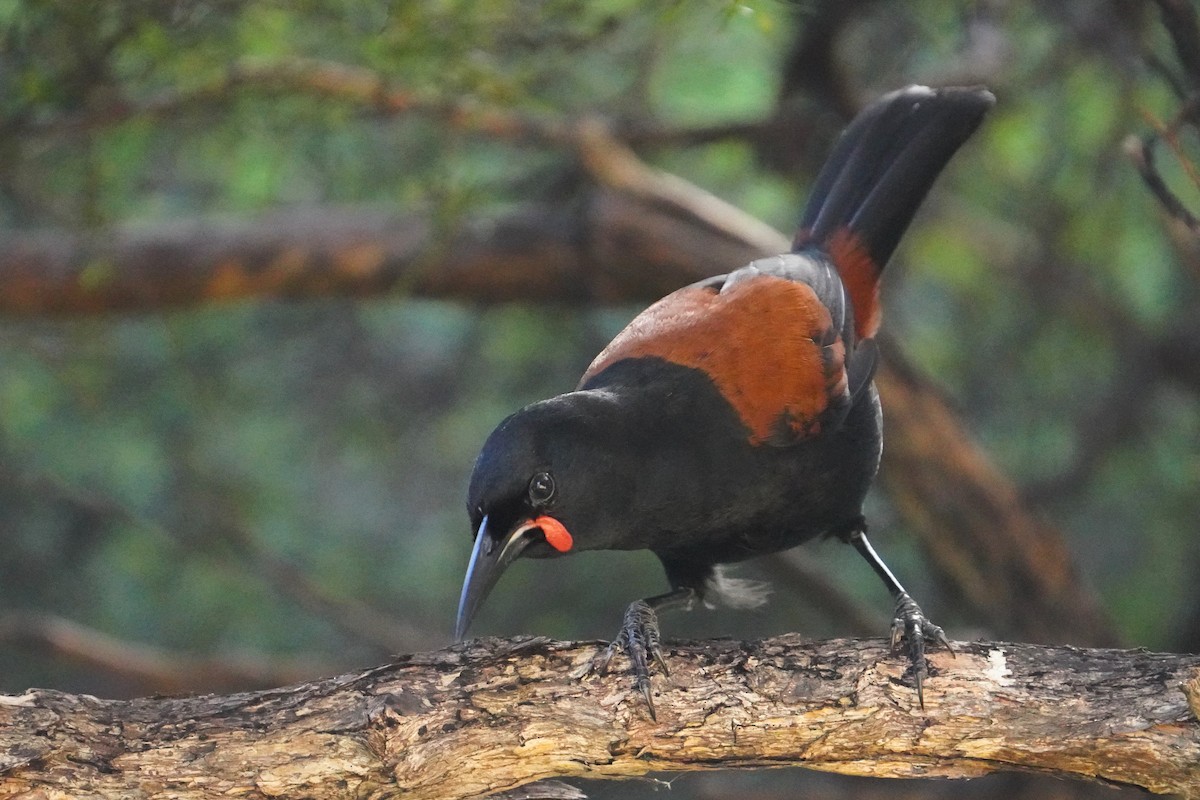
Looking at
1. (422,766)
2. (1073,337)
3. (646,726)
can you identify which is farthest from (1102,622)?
(422,766)

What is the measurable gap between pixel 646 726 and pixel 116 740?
39.4 inches

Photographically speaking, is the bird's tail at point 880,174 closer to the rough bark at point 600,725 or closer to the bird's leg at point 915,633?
the bird's leg at point 915,633

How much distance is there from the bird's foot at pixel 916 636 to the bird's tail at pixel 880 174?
1.17 m

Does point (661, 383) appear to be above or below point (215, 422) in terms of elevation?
below

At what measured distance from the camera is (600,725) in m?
2.61

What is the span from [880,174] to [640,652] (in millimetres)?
1859

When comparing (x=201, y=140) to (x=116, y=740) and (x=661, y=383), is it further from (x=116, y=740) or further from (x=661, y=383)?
(x=116, y=740)

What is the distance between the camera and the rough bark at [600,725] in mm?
2479

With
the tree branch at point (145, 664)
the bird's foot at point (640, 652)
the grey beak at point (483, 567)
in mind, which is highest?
the tree branch at point (145, 664)

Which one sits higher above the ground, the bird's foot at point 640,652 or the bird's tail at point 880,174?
the bird's tail at point 880,174

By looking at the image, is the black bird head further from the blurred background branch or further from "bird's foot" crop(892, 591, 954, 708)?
the blurred background branch

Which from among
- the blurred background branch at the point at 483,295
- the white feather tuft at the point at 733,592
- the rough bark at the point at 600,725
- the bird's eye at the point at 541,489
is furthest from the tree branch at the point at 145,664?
the bird's eye at the point at 541,489

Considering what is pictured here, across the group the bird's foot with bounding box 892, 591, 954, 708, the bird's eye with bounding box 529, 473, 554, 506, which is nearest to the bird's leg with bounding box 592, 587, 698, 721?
the bird's eye with bounding box 529, 473, 554, 506

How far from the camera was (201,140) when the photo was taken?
557cm
